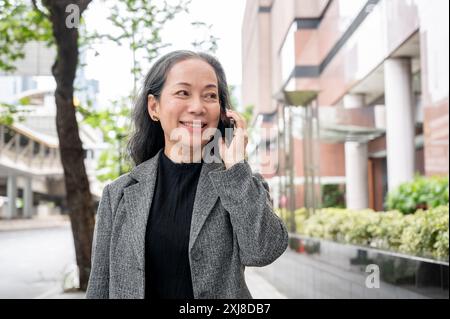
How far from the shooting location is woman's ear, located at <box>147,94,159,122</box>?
111 centimetres

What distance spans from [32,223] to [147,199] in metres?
3.35

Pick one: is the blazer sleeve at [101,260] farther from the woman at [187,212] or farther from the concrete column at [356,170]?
the concrete column at [356,170]

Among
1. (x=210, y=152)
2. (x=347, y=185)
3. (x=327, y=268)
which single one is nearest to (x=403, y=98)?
(x=347, y=185)

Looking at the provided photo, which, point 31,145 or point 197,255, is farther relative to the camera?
point 31,145

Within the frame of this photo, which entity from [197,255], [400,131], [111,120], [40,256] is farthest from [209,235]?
[40,256]

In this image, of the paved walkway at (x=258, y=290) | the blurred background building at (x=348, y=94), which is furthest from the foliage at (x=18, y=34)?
the paved walkway at (x=258, y=290)

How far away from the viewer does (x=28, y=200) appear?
4.25 m

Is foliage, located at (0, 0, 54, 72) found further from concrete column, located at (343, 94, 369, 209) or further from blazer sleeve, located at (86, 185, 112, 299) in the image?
concrete column, located at (343, 94, 369, 209)

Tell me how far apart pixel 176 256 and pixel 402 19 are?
4429 mm

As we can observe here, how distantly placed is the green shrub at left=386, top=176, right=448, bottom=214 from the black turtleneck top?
407 cm

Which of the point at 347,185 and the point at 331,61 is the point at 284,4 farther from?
the point at 347,185

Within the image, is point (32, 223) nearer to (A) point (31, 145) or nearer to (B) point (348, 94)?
(A) point (31, 145)

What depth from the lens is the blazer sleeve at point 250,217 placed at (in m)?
0.96

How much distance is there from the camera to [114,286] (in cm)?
103
